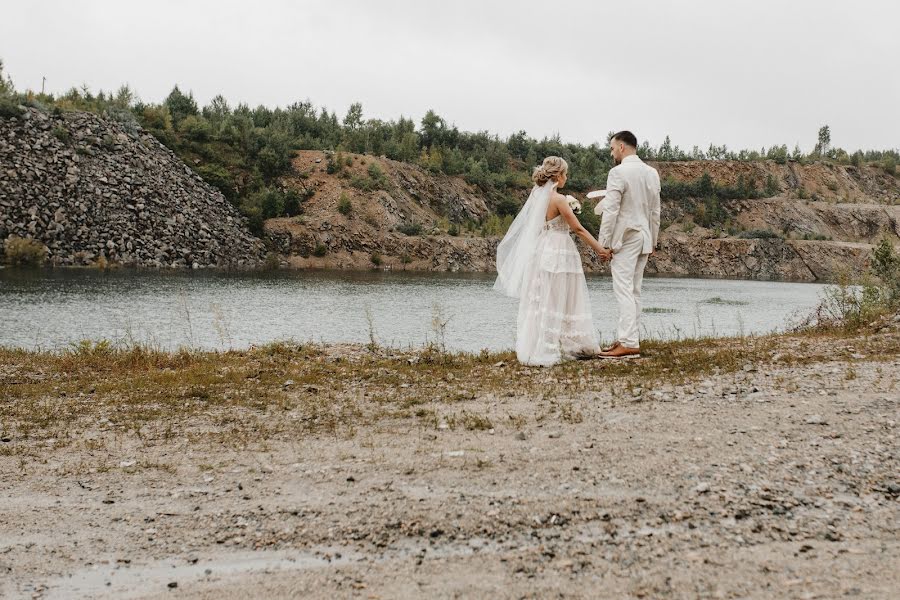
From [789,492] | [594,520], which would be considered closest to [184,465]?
[594,520]

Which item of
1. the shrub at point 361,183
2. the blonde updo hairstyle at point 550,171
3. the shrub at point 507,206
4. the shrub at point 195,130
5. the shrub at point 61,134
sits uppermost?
the shrub at point 195,130

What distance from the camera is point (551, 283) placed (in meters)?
10.7

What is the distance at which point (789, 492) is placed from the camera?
192 inches

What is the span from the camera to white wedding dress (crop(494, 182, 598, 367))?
35.0ft

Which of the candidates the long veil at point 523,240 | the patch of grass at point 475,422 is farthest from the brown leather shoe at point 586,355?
the patch of grass at point 475,422

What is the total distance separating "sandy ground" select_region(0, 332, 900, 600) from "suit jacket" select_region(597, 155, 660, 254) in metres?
3.76

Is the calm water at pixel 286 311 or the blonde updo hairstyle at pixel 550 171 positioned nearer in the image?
the blonde updo hairstyle at pixel 550 171

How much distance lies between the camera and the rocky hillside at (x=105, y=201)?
49531 millimetres

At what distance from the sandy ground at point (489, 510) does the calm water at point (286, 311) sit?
7729 millimetres

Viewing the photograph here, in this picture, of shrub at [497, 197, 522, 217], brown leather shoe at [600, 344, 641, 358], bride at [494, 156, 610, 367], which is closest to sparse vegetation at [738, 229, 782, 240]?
shrub at [497, 197, 522, 217]

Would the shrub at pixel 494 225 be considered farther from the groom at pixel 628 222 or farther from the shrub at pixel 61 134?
the groom at pixel 628 222

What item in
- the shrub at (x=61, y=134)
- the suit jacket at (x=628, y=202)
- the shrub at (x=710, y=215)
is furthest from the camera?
the shrub at (x=710, y=215)

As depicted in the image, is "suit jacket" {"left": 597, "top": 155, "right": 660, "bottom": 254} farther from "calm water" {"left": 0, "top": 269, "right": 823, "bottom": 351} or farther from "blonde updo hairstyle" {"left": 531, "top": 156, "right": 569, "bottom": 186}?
"calm water" {"left": 0, "top": 269, "right": 823, "bottom": 351}

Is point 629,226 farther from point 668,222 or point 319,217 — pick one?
point 668,222
